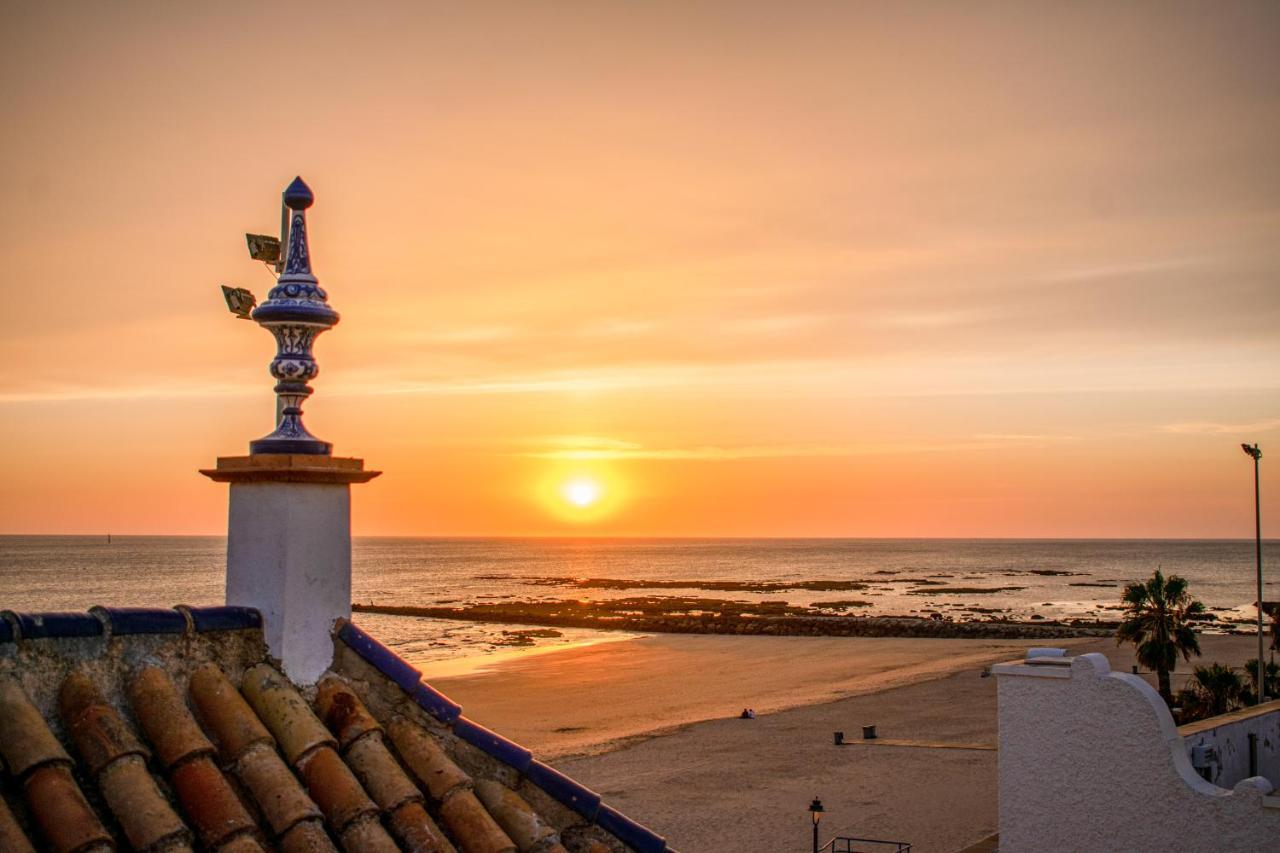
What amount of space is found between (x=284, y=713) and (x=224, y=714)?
0.33 metres

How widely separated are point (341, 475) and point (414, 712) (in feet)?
4.52

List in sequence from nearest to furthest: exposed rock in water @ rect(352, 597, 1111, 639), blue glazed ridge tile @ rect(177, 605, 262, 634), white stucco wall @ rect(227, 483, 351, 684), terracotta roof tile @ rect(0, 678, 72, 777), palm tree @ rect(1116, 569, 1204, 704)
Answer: terracotta roof tile @ rect(0, 678, 72, 777)
blue glazed ridge tile @ rect(177, 605, 262, 634)
white stucco wall @ rect(227, 483, 351, 684)
palm tree @ rect(1116, 569, 1204, 704)
exposed rock in water @ rect(352, 597, 1111, 639)

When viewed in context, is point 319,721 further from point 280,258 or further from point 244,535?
point 280,258

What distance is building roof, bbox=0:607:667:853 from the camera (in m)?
4.92

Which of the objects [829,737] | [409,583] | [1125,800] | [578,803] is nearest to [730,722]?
[829,737]

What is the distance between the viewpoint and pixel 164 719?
542 cm

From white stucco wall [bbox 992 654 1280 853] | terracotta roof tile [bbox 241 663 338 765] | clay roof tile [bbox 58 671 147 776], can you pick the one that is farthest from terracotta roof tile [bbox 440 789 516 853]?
white stucco wall [bbox 992 654 1280 853]

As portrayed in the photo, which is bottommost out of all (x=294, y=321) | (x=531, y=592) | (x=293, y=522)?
(x=531, y=592)

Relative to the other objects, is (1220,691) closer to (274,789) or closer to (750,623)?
(274,789)

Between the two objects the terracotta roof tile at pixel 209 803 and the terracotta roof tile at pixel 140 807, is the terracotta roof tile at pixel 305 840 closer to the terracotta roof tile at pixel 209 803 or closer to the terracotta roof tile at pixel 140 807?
the terracotta roof tile at pixel 209 803

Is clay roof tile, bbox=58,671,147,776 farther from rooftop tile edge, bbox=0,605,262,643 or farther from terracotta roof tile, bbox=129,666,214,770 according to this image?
rooftop tile edge, bbox=0,605,262,643

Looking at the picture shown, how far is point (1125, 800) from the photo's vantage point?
1371 cm

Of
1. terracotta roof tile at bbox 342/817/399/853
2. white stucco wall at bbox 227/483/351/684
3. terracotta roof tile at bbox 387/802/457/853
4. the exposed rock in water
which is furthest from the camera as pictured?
the exposed rock in water

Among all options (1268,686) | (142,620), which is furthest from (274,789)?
(1268,686)
